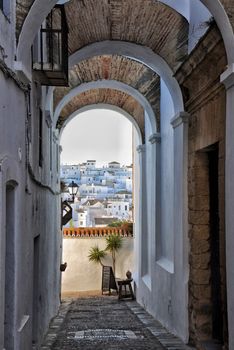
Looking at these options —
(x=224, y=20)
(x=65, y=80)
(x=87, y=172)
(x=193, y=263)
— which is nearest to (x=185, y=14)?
(x=65, y=80)

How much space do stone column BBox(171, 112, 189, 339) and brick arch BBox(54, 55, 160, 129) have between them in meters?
3.59

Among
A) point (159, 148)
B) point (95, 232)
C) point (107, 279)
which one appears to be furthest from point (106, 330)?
point (95, 232)

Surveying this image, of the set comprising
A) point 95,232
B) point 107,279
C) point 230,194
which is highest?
point 230,194

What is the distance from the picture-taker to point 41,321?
8.98 metres

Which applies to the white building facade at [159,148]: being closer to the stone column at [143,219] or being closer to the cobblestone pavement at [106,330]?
the cobblestone pavement at [106,330]

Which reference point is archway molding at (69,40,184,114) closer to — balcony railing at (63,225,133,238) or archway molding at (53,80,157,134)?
archway molding at (53,80,157,134)

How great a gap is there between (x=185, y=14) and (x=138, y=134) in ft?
25.1

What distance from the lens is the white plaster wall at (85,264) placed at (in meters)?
21.0

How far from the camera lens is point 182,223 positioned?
876 cm

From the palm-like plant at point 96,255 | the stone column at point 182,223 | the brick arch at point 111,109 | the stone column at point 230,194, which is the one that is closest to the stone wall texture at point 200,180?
the stone column at point 182,223

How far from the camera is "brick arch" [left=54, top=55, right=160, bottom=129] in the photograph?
12.5 metres

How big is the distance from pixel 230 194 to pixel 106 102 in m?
11.0

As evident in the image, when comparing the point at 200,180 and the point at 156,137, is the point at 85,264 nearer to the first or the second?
the point at 156,137

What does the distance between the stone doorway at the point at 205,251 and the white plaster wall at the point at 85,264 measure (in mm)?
12912
